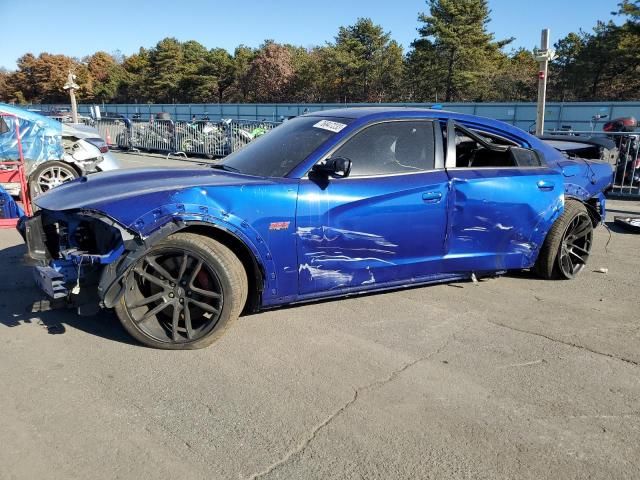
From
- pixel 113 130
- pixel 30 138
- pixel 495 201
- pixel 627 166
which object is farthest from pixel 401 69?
pixel 495 201

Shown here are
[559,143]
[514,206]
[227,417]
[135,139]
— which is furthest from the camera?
[135,139]

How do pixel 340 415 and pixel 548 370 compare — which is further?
pixel 548 370

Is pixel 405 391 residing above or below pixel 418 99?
below

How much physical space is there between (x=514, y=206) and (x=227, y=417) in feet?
10.2

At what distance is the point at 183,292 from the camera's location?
3586 mm

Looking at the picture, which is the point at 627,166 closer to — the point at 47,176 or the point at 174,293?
the point at 174,293

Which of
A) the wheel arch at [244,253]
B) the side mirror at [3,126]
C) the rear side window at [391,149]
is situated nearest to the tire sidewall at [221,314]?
the wheel arch at [244,253]

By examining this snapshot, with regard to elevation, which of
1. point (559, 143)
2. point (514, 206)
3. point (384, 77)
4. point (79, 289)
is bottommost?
point (79, 289)

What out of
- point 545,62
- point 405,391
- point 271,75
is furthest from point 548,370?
point 271,75

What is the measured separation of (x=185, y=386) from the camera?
3162 millimetres

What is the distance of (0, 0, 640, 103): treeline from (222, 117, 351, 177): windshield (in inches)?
1623

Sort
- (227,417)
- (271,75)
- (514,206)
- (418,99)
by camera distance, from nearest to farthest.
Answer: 1. (227,417)
2. (514,206)
3. (418,99)
4. (271,75)

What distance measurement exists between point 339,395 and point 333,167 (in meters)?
1.60

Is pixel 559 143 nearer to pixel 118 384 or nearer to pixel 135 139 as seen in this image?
pixel 118 384
